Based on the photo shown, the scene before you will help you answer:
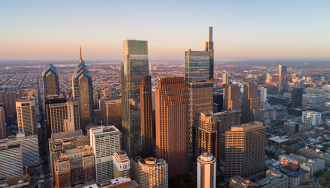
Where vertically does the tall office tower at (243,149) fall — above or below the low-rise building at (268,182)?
above

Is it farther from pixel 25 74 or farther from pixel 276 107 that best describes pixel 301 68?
pixel 25 74

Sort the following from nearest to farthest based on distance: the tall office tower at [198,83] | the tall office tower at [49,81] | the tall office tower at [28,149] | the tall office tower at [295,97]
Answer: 1. the tall office tower at [28,149]
2. the tall office tower at [198,83]
3. the tall office tower at [49,81]
4. the tall office tower at [295,97]

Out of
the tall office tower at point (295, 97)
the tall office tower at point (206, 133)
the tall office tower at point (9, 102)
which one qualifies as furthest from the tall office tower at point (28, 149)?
the tall office tower at point (295, 97)

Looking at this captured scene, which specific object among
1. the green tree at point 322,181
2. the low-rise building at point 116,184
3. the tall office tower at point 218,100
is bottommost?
the green tree at point 322,181

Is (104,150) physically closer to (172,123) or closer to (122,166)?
(122,166)

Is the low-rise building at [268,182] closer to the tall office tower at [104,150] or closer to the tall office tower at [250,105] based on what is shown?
the tall office tower at [104,150]

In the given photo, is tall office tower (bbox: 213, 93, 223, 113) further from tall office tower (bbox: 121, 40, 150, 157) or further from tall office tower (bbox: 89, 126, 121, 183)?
tall office tower (bbox: 89, 126, 121, 183)

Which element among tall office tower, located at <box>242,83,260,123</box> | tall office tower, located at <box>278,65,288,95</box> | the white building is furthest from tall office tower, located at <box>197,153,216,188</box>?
tall office tower, located at <box>278,65,288,95</box>
